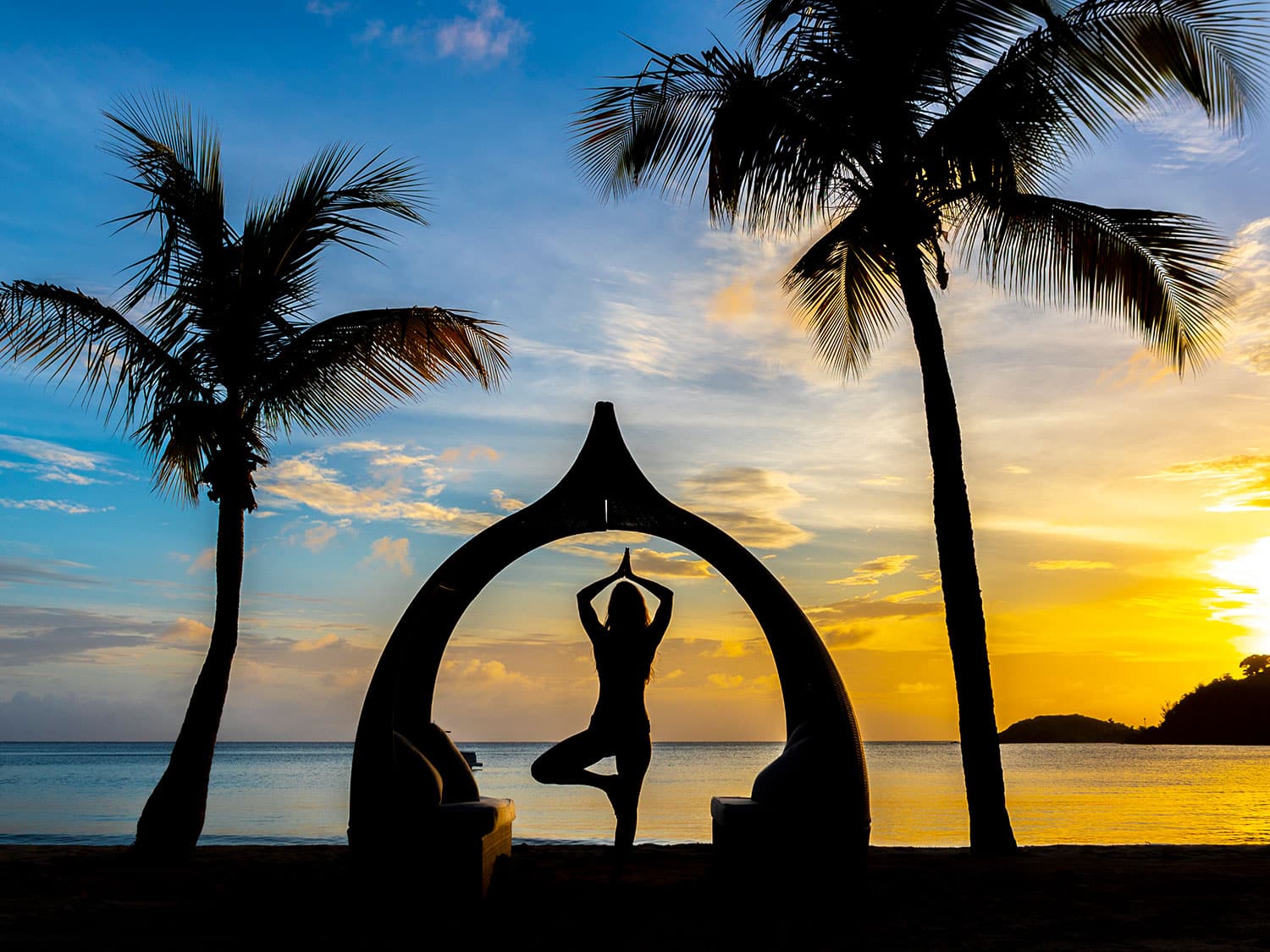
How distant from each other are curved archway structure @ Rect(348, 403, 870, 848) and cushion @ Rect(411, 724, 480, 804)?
10 centimetres

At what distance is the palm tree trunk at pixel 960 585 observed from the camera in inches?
341

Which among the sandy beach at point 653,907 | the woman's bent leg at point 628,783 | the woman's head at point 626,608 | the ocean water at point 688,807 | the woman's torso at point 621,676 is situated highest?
the woman's head at point 626,608

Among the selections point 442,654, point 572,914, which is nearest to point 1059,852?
point 572,914

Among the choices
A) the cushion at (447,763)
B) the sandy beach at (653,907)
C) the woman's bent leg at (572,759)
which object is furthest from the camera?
the cushion at (447,763)

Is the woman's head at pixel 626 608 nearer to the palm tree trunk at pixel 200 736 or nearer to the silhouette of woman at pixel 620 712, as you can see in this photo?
the silhouette of woman at pixel 620 712

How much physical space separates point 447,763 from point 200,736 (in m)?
3.16

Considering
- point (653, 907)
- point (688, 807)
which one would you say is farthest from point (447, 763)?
point (688, 807)

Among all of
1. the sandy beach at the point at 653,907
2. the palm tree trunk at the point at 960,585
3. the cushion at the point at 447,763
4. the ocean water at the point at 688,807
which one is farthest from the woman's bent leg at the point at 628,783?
the ocean water at the point at 688,807

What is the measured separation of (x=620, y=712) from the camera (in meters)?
6.66

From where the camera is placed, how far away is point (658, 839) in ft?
56.3

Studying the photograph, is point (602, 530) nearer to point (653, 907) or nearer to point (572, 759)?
point (572, 759)

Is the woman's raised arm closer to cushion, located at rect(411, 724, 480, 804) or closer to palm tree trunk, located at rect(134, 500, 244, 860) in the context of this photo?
cushion, located at rect(411, 724, 480, 804)

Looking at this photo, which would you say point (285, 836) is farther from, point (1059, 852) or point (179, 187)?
point (1059, 852)

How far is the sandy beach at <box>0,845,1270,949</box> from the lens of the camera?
17.9 ft
